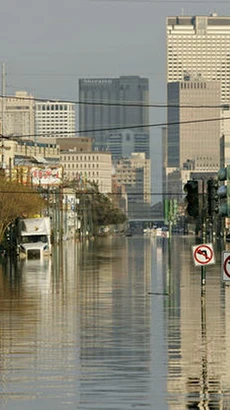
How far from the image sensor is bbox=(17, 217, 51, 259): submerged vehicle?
331 feet

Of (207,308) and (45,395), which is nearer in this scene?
(45,395)

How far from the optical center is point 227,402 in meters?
21.4

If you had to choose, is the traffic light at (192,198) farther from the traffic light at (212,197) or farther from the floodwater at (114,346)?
the floodwater at (114,346)

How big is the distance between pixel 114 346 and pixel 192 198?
4.81 meters

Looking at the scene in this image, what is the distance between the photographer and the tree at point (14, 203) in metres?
110

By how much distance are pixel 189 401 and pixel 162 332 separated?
11.6 meters

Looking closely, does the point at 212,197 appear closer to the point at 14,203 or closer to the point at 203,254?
the point at 203,254

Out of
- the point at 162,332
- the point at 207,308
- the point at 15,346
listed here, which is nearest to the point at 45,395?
the point at 15,346

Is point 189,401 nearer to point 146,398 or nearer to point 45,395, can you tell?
point 146,398

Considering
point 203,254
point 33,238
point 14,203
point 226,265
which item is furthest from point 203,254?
point 14,203

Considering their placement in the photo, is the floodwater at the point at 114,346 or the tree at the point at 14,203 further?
the tree at the point at 14,203

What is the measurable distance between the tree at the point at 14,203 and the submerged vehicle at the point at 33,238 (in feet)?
10.8

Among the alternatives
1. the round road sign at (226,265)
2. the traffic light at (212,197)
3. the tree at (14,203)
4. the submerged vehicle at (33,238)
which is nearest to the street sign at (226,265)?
the round road sign at (226,265)

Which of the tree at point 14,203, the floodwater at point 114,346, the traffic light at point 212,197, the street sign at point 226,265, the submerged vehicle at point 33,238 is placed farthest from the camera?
the tree at point 14,203
